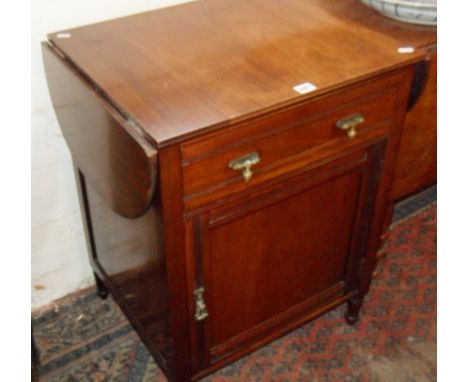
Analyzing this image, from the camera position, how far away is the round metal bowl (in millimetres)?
1448

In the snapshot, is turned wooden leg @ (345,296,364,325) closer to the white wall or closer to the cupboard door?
the cupboard door

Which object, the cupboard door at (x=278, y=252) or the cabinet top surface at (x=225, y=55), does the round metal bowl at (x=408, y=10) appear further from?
the cupboard door at (x=278, y=252)

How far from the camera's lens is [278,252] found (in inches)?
56.7

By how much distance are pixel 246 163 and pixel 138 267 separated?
46 centimetres

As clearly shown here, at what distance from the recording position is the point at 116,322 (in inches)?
74.7

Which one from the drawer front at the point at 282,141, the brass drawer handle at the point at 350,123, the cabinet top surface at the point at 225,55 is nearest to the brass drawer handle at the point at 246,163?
the drawer front at the point at 282,141

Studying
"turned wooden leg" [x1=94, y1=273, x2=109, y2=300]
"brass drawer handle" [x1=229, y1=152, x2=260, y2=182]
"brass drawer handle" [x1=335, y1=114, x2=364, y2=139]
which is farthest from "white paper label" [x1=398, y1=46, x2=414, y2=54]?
"turned wooden leg" [x1=94, y1=273, x2=109, y2=300]

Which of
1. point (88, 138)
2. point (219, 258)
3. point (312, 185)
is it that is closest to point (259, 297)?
point (219, 258)

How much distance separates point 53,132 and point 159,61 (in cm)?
50

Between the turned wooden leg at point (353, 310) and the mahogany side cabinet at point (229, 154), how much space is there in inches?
6.5

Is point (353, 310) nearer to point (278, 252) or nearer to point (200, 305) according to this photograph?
point (278, 252)

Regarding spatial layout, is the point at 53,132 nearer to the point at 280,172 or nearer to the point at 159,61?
the point at 159,61

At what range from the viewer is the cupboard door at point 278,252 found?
1293 millimetres

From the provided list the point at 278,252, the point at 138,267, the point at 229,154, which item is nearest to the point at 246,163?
the point at 229,154
